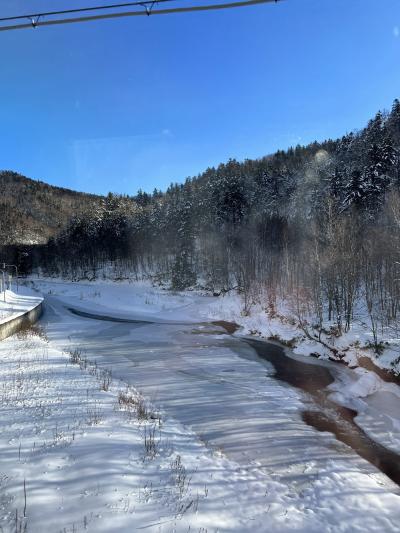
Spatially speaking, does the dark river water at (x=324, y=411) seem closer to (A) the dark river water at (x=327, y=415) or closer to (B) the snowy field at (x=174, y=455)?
(A) the dark river water at (x=327, y=415)

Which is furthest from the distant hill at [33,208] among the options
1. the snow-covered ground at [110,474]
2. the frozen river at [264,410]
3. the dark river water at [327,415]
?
the snow-covered ground at [110,474]

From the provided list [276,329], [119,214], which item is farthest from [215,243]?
[119,214]

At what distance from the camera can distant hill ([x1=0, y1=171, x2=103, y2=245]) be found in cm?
14225

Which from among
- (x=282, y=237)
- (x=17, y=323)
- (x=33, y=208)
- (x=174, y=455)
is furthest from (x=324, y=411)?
(x=33, y=208)

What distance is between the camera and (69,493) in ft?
18.1

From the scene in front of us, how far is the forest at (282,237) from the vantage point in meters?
25.5

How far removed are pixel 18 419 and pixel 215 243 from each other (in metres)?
55.1

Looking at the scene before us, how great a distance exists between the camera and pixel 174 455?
25.5ft

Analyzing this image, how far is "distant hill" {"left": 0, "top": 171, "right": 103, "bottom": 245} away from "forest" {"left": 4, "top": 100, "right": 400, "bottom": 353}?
1473 inches

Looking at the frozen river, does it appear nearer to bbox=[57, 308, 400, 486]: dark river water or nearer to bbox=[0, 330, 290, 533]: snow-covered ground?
bbox=[57, 308, 400, 486]: dark river water

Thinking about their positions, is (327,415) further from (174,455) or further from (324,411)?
(174,455)

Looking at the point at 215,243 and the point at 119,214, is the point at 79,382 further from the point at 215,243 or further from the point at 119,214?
the point at 119,214

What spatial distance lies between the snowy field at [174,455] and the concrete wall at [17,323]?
248 inches

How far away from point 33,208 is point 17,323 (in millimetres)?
159955
